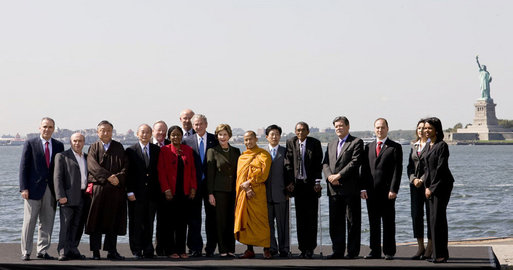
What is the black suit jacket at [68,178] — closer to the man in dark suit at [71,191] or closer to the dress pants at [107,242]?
the man in dark suit at [71,191]

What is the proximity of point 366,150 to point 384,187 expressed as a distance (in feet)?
1.59

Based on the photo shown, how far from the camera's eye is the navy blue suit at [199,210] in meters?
9.12

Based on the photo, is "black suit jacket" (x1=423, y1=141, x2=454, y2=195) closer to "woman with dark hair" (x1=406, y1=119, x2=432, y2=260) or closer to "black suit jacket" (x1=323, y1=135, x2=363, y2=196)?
"woman with dark hair" (x1=406, y1=119, x2=432, y2=260)

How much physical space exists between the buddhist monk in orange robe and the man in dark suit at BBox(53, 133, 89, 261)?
1828 millimetres

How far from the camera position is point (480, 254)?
924 cm

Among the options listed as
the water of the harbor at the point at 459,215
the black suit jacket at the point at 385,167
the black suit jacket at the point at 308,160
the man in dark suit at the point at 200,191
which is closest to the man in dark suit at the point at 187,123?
the man in dark suit at the point at 200,191

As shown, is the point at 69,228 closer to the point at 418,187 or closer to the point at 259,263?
the point at 259,263

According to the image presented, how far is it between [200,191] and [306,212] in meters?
1.30

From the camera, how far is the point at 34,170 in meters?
8.80

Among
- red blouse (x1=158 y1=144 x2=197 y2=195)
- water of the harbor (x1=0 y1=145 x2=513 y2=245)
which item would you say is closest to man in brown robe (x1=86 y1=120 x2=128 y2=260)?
red blouse (x1=158 y1=144 x2=197 y2=195)

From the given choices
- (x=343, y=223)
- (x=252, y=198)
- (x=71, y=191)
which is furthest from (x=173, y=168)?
(x=343, y=223)

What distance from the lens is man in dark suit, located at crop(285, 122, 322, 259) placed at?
29.5 ft

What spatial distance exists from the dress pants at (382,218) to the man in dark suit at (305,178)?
26.2 inches

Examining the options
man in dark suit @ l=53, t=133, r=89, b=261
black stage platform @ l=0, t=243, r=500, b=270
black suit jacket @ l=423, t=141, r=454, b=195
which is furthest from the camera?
man in dark suit @ l=53, t=133, r=89, b=261
